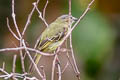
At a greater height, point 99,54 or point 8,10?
point 8,10

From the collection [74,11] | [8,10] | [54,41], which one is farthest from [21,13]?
[54,41]

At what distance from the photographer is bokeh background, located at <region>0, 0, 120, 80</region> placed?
8.08 meters

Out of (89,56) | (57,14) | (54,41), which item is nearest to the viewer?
(54,41)

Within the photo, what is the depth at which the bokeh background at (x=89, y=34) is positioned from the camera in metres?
8.08

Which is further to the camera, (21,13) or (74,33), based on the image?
(21,13)

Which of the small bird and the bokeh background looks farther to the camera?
the bokeh background

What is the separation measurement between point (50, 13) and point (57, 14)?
232mm

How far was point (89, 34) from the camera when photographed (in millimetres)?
8133

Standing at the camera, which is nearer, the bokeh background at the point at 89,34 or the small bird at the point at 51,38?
the small bird at the point at 51,38

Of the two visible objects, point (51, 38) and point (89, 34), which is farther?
point (89, 34)

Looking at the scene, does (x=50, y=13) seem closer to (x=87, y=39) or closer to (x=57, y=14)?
(x=57, y=14)

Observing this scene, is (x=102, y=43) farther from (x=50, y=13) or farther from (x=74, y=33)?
(x=50, y=13)

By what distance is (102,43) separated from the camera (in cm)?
812

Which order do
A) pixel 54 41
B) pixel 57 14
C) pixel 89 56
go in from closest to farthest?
pixel 54 41 → pixel 89 56 → pixel 57 14
